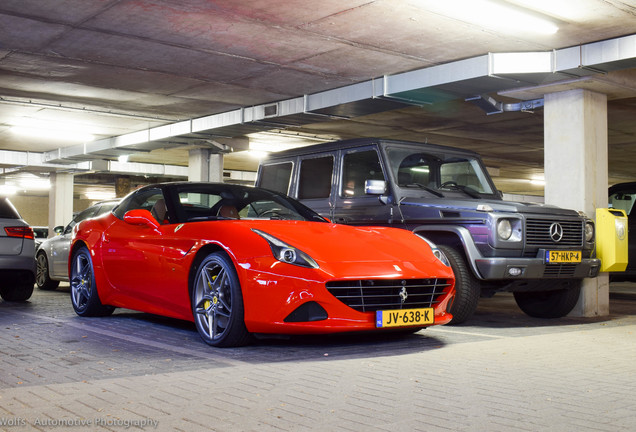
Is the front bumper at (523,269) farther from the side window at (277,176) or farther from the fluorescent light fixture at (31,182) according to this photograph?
the fluorescent light fixture at (31,182)

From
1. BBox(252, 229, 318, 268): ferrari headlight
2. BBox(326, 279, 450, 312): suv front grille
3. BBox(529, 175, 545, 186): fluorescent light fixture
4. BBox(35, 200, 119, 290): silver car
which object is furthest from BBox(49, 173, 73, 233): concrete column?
BBox(326, 279, 450, 312): suv front grille

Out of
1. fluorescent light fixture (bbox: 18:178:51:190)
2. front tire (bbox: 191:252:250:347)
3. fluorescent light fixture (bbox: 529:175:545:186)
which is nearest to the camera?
front tire (bbox: 191:252:250:347)

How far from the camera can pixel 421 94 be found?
1147 cm

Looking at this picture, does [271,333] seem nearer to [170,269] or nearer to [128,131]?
[170,269]

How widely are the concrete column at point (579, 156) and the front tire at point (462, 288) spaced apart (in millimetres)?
2908

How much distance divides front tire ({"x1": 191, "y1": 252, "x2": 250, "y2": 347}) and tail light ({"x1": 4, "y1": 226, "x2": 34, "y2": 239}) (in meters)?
4.23

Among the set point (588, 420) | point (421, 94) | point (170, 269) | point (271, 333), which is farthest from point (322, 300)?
point (421, 94)

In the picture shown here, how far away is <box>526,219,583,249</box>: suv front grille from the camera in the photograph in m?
7.62

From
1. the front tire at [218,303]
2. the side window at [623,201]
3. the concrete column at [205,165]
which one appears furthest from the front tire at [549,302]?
the concrete column at [205,165]

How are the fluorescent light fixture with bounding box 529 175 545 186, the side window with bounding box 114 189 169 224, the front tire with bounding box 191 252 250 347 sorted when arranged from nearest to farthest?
the front tire with bounding box 191 252 250 347, the side window with bounding box 114 189 169 224, the fluorescent light fixture with bounding box 529 175 545 186

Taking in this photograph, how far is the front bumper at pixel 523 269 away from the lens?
7.29m

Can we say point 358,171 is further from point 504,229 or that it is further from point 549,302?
point 549,302

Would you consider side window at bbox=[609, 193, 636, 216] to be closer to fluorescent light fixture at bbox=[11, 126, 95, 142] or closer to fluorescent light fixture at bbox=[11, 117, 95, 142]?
fluorescent light fixture at bbox=[11, 117, 95, 142]

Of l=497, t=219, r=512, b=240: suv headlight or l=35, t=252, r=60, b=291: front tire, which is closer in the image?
l=497, t=219, r=512, b=240: suv headlight
